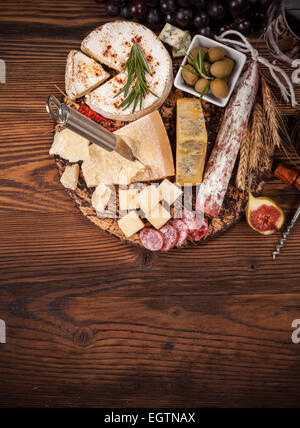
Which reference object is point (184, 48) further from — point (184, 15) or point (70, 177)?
point (70, 177)

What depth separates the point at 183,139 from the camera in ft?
4.68

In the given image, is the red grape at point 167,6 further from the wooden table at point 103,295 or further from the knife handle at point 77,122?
the knife handle at point 77,122

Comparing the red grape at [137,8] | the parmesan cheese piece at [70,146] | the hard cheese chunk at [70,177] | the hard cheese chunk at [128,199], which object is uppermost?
the red grape at [137,8]

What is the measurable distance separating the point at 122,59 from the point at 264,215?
0.88 metres

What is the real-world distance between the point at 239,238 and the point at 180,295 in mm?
371

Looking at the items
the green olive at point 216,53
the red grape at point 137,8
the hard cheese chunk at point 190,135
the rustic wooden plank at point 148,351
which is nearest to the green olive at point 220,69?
the green olive at point 216,53

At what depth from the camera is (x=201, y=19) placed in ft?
4.70

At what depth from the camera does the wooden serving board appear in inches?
59.3

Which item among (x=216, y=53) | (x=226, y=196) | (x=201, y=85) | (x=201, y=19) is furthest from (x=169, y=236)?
(x=201, y=19)

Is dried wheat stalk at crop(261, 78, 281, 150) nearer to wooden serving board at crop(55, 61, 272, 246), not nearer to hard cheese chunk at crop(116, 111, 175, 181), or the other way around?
wooden serving board at crop(55, 61, 272, 246)

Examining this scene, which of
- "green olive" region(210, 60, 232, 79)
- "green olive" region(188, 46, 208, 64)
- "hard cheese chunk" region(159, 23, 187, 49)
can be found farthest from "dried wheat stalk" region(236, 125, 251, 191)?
"hard cheese chunk" region(159, 23, 187, 49)

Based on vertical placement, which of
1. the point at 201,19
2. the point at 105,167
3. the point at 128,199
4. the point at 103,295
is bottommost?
the point at 103,295

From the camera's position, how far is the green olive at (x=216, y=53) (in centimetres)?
135

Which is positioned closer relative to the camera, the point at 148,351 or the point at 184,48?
the point at 184,48
